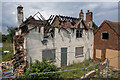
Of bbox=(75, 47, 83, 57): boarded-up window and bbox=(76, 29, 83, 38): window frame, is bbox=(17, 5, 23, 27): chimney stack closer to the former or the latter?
bbox=(76, 29, 83, 38): window frame

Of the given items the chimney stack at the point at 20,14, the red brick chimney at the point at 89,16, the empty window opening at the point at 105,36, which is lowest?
the empty window opening at the point at 105,36

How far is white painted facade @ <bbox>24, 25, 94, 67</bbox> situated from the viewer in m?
8.53

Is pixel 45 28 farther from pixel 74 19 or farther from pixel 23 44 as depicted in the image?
pixel 74 19

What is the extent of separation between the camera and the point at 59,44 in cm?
1036

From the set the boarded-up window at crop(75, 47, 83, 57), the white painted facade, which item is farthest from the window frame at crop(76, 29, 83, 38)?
the boarded-up window at crop(75, 47, 83, 57)

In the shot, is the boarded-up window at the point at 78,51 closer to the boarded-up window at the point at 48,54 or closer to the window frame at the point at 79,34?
Result: the window frame at the point at 79,34

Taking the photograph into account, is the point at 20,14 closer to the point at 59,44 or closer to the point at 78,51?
the point at 59,44

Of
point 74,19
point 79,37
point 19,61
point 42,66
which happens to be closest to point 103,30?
point 79,37

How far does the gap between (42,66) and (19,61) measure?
3.22 m

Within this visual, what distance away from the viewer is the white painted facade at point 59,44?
336 inches

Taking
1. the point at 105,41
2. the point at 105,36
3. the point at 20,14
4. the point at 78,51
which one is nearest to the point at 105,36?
the point at 105,36

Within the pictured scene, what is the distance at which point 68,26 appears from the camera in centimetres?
1142

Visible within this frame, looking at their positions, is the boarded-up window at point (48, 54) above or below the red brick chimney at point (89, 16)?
below

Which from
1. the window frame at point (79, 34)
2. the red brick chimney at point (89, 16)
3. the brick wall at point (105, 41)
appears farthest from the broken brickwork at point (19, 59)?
the brick wall at point (105, 41)
